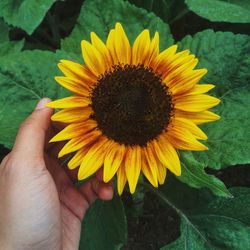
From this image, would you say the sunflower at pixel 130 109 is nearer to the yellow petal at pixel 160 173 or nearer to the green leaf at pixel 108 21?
the yellow petal at pixel 160 173

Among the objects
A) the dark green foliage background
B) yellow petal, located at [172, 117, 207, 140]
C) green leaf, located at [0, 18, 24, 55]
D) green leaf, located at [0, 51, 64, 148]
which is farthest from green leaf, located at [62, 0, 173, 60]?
yellow petal, located at [172, 117, 207, 140]

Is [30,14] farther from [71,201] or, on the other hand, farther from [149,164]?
[149,164]

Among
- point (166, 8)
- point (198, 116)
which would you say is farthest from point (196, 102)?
point (166, 8)

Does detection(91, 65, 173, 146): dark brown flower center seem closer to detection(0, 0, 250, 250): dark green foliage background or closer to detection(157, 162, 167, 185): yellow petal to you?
detection(157, 162, 167, 185): yellow petal

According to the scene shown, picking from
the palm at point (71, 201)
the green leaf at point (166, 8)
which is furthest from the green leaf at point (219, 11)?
the palm at point (71, 201)

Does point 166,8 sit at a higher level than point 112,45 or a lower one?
A: lower
